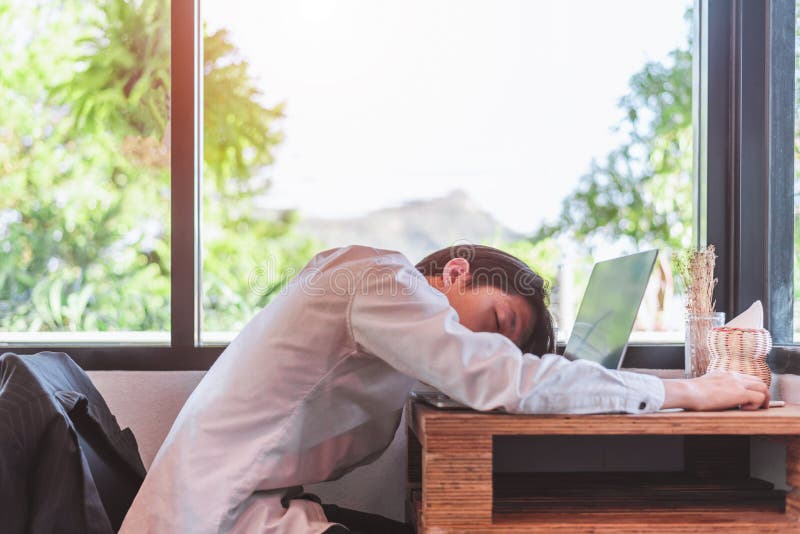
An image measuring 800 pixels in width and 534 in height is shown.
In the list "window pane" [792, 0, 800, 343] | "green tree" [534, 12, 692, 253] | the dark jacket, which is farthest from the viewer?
"green tree" [534, 12, 692, 253]

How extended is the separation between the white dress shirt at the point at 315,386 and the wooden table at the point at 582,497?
0.03 m

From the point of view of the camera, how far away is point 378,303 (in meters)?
1.24

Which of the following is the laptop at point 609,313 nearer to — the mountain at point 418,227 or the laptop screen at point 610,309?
the laptop screen at point 610,309

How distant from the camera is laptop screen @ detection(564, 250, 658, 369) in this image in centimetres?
149

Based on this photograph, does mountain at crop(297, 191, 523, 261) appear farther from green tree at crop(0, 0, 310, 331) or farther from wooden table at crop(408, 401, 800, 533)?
wooden table at crop(408, 401, 800, 533)

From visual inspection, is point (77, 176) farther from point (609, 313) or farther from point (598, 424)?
point (598, 424)

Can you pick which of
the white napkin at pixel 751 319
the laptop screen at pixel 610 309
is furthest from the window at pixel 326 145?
the white napkin at pixel 751 319

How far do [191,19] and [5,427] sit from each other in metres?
1.29

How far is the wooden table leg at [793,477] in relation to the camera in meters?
1.28

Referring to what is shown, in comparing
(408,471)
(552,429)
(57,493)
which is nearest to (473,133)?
(408,471)

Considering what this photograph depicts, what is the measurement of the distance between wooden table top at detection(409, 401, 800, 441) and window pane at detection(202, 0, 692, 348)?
90cm

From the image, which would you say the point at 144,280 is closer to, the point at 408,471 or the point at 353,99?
the point at 353,99

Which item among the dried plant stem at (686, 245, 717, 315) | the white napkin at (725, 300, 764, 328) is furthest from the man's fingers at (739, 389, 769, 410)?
the dried plant stem at (686, 245, 717, 315)

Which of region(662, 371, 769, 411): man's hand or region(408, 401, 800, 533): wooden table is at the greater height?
Answer: region(662, 371, 769, 411): man's hand
